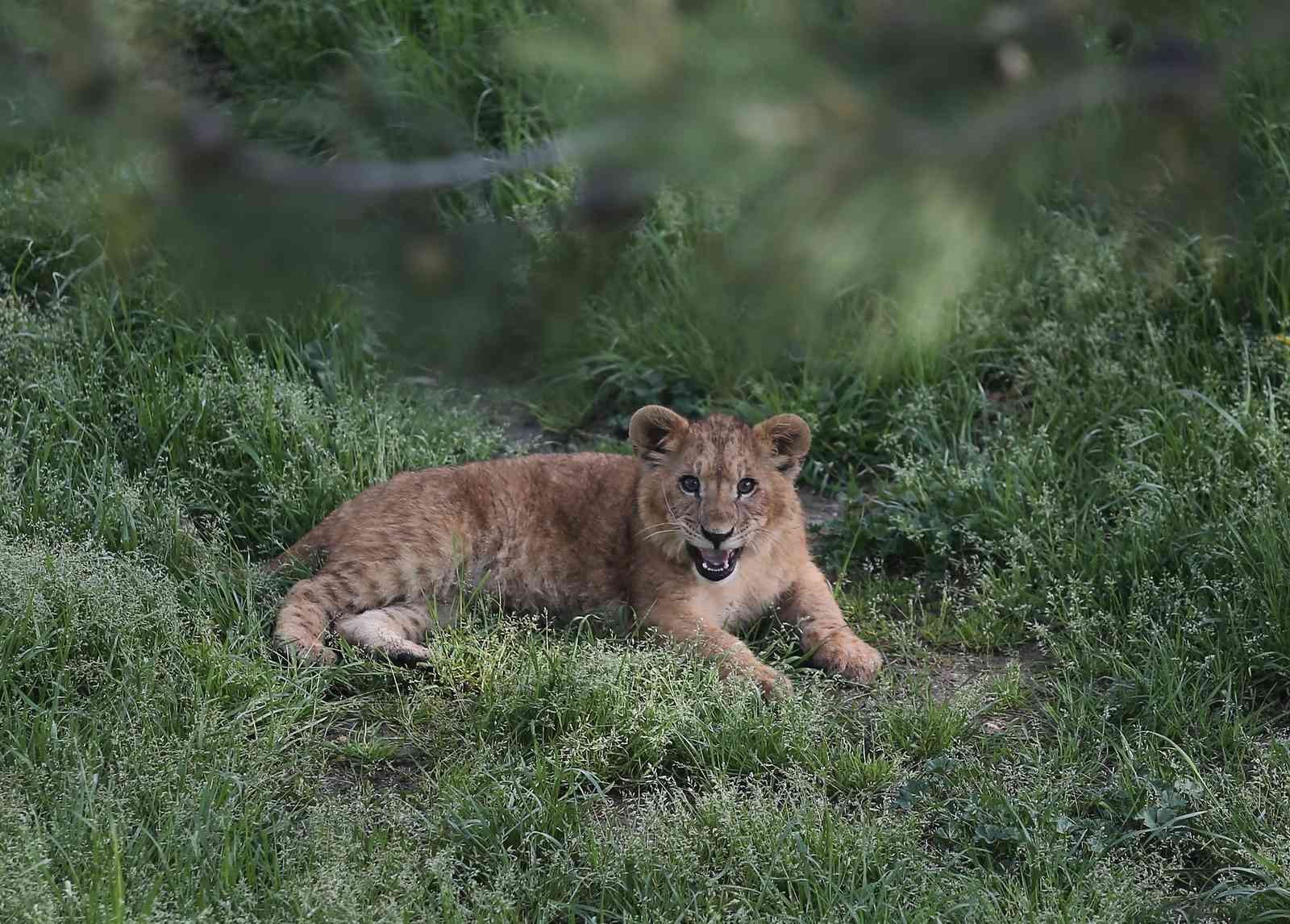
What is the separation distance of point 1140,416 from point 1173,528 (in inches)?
30.3

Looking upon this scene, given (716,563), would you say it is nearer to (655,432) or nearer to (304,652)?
(655,432)

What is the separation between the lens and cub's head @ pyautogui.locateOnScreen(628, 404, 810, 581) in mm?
5211

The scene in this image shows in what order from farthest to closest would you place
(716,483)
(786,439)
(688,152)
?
(786,439), (716,483), (688,152)

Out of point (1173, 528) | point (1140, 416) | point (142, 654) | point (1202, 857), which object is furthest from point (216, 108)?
point (1140, 416)

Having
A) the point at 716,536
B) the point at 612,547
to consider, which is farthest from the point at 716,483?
the point at 612,547

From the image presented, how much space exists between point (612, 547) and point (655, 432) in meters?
0.42

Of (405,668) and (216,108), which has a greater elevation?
(216,108)

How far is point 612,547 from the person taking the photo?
5.49 metres

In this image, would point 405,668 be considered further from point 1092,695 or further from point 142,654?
point 1092,695

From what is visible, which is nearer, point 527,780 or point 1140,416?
point 527,780

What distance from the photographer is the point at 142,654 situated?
185 inches

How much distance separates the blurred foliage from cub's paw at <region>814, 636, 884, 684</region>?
281cm

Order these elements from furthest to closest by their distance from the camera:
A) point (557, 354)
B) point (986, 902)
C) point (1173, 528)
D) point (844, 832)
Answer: point (1173, 528) < point (844, 832) < point (986, 902) < point (557, 354)

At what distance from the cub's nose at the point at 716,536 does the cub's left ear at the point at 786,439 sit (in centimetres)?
36
